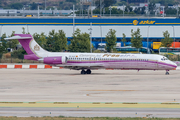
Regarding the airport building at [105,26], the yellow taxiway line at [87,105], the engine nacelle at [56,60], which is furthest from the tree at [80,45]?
the yellow taxiway line at [87,105]

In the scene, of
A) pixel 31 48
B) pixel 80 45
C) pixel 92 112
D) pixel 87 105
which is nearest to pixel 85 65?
pixel 31 48

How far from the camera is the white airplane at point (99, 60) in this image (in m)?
41.8

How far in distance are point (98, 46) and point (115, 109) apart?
71098 mm

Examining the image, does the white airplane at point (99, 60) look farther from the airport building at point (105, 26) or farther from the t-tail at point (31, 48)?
the airport building at point (105, 26)

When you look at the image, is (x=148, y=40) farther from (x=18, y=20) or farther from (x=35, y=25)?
(x=18, y=20)

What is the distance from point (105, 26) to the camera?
93.9 meters

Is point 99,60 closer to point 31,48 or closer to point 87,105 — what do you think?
point 31,48

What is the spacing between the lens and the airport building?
91206 mm

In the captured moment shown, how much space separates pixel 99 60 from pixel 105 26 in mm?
52219

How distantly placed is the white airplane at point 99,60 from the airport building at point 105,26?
156ft

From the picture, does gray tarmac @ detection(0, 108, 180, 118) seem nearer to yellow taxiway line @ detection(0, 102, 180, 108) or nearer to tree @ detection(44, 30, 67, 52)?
yellow taxiway line @ detection(0, 102, 180, 108)

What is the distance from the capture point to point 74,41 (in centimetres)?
6919

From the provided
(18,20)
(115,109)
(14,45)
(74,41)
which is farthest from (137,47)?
(115,109)

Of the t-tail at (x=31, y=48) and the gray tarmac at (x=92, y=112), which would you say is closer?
the gray tarmac at (x=92, y=112)
